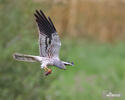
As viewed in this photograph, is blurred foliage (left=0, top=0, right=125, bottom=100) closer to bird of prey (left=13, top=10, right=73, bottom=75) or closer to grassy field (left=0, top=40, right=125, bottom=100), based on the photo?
grassy field (left=0, top=40, right=125, bottom=100)

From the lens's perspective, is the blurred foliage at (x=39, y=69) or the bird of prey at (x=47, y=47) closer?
the bird of prey at (x=47, y=47)

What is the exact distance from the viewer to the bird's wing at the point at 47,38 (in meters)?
8.62

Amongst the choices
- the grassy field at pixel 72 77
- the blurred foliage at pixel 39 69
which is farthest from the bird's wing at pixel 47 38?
the grassy field at pixel 72 77

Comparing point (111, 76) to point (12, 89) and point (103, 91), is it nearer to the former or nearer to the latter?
point (103, 91)

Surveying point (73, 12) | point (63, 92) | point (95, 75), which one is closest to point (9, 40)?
point (63, 92)

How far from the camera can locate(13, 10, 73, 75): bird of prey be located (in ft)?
28.0

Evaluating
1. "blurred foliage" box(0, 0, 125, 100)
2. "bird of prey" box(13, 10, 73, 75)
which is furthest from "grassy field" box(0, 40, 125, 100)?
"bird of prey" box(13, 10, 73, 75)

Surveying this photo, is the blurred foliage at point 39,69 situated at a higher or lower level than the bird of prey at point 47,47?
lower

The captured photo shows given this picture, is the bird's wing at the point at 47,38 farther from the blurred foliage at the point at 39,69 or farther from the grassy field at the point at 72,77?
the grassy field at the point at 72,77

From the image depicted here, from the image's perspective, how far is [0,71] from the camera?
12.8 m

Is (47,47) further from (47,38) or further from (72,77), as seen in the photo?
(72,77)

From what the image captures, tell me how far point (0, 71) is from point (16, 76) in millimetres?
367

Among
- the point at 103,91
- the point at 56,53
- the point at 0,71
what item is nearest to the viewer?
the point at 56,53

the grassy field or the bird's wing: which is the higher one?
the bird's wing
